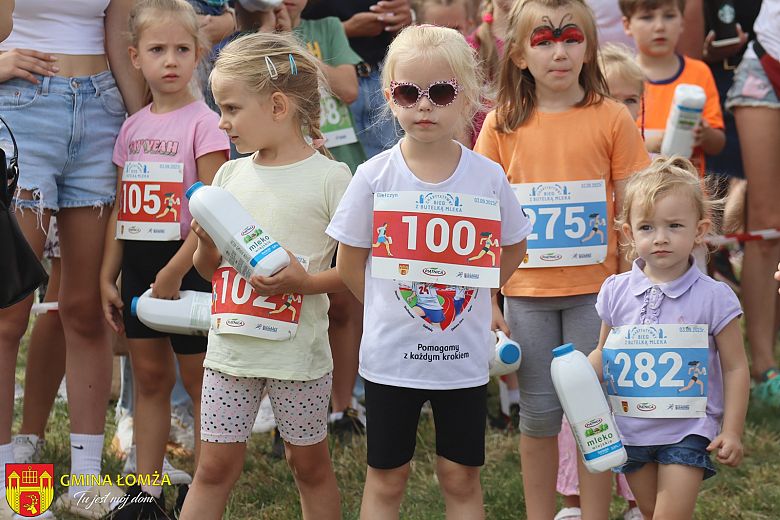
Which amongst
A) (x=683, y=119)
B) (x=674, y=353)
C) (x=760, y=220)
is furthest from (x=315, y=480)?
(x=760, y=220)

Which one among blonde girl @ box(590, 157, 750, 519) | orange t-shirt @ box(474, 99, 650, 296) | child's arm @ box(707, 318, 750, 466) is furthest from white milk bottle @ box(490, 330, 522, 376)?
child's arm @ box(707, 318, 750, 466)

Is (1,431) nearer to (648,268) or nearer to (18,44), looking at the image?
(18,44)

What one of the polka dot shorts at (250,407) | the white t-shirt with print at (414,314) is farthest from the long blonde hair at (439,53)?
the polka dot shorts at (250,407)

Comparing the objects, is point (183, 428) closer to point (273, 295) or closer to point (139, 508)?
point (139, 508)

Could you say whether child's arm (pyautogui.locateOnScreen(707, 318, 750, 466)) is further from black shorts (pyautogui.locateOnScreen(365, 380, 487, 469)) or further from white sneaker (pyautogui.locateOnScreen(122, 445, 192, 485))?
white sneaker (pyautogui.locateOnScreen(122, 445, 192, 485))

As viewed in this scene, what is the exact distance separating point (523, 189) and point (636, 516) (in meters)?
1.35

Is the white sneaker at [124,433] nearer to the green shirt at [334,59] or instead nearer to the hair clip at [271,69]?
the green shirt at [334,59]

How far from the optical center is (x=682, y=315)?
11.3ft

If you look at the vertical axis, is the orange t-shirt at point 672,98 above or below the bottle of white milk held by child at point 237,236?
above

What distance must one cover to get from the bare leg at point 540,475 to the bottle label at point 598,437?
1.88ft

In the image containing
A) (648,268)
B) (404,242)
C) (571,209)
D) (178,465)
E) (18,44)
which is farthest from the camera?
(178,465)

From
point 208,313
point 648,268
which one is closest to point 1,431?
point 208,313

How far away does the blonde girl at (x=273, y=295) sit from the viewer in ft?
11.5

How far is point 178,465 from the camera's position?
4.87m
